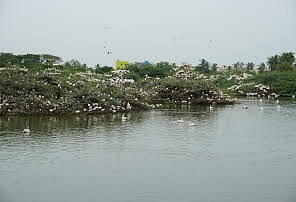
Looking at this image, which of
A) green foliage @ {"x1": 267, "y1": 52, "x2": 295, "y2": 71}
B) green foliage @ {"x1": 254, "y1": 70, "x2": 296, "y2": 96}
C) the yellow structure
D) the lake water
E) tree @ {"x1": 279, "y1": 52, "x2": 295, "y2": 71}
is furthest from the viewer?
green foliage @ {"x1": 267, "y1": 52, "x2": 295, "y2": 71}

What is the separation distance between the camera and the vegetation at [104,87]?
1694 cm

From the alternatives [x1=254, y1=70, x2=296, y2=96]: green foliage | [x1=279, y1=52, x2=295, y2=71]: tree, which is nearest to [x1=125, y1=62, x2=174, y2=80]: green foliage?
[x1=254, y1=70, x2=296, y2=96]: green foliage

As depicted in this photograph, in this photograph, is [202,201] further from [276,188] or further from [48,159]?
[48,159]

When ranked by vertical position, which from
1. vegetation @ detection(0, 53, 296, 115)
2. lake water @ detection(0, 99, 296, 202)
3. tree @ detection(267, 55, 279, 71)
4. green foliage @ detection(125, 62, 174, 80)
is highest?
tree @ detection(267, 55, 279, 71)

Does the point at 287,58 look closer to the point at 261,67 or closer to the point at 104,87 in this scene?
the point at 261,67

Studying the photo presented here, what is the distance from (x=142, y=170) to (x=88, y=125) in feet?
18.4

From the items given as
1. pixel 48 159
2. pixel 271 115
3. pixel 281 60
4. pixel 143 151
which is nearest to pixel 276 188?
pixel 143 151

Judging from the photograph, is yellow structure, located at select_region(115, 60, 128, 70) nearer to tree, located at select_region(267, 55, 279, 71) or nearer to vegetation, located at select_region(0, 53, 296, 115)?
vegetation, located at select_region(0, 53, 296, 115)

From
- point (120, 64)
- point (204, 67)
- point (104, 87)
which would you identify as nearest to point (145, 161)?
point (104, 87)

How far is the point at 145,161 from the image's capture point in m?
9.78

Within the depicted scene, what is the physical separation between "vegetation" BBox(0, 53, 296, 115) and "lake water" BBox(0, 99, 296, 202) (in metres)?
1.93

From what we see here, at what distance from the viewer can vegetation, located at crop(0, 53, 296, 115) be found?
16938 mm

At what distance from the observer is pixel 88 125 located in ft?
47.3

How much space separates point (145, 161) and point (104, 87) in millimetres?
10483
